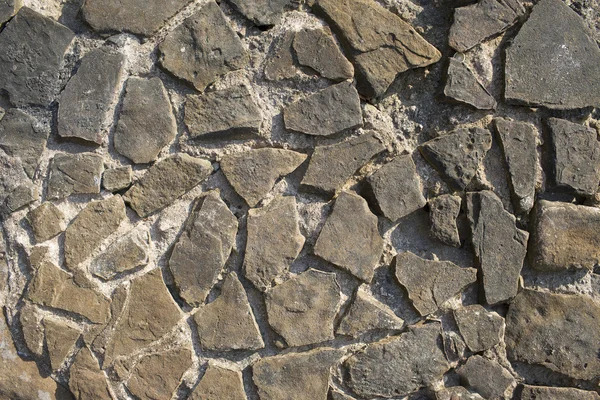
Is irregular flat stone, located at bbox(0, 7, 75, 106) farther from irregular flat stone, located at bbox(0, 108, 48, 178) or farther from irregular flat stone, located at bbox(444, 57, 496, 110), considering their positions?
irregular flat stone, located at bbox(444, 57, 496, 110)

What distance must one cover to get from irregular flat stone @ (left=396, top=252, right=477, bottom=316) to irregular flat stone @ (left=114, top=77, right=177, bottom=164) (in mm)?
644

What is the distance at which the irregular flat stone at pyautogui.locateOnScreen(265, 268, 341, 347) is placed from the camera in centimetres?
136

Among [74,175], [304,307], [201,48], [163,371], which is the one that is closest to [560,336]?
[304,307]

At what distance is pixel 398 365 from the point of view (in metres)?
1.37

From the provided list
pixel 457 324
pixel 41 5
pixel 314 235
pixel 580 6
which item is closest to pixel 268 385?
pixel 314 235

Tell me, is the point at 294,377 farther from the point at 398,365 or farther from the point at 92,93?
the point at 92,93

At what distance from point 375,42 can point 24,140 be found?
0.88 m

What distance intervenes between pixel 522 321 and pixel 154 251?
0.91 meters

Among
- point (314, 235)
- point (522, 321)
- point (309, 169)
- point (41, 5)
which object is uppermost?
point (41, 5)

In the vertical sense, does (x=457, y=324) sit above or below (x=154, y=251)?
below

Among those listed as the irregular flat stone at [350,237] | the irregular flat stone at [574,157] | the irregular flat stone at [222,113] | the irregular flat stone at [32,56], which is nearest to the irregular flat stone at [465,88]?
the irregular flat stone at [574,157]

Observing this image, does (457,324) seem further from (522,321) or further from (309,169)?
(309,169)

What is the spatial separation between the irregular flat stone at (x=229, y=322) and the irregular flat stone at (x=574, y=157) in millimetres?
808

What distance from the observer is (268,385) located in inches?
53.3
